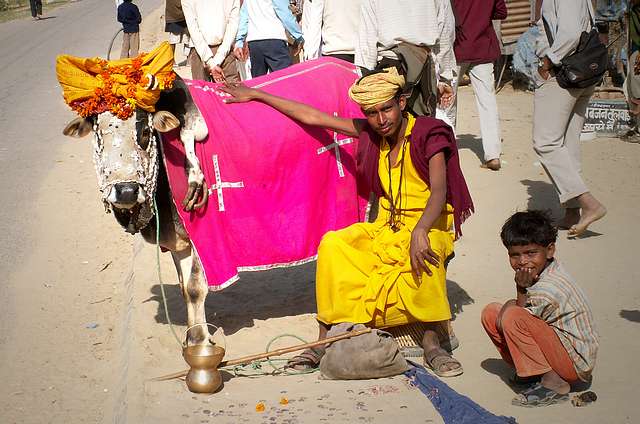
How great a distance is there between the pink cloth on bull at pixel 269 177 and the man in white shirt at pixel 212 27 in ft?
10.6

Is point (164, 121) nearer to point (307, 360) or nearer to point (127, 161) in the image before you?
point (127, 161)

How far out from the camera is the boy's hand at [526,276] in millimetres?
4785

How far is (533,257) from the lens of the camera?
479 cm

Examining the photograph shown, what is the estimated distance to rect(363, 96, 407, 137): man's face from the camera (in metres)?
5.36

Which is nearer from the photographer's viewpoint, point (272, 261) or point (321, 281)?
point (321, 281)

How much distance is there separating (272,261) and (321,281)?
531mm

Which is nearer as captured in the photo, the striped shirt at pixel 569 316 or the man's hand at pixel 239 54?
the striped shirt at pixel 569 316

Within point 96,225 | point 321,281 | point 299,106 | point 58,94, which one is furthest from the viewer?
point 58,94

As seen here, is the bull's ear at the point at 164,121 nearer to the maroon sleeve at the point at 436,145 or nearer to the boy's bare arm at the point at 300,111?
the boy's bare arm at the point at 300,111

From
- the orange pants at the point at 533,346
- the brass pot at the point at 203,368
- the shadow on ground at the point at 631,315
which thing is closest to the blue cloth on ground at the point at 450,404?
the orange pants at the point at 533,346

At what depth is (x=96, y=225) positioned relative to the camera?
9.09m

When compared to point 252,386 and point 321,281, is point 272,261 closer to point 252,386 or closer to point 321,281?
point 321,281

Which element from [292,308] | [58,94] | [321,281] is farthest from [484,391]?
[58,94]

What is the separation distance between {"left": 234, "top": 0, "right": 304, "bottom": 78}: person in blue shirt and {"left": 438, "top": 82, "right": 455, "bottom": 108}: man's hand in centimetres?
230
